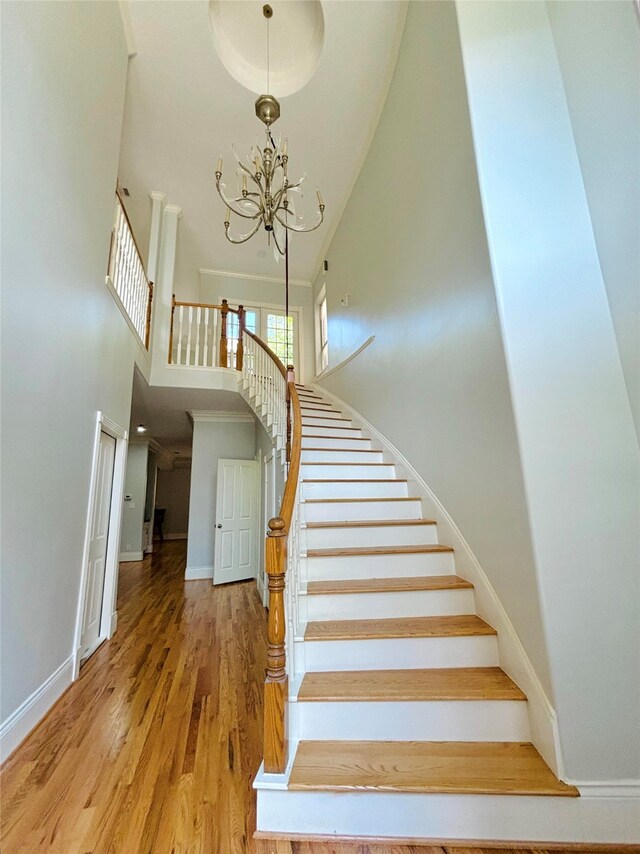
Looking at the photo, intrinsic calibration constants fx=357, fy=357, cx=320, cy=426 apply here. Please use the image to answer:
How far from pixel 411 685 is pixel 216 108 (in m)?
5.69

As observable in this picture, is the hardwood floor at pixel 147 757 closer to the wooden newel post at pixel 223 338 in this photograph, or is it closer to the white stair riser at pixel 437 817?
the white stair riser at pixel 437 817

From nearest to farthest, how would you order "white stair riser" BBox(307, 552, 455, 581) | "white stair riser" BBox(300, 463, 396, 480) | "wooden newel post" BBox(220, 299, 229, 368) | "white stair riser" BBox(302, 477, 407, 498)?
"white stair riser" BBox(307, 552, 455, 581)
"white stair riser" BBox(302, 477, 407, 498)
"white stair riser" BBox(300, 463, 396, 480)
"wooden newel post" BBox(220, 299, 229, 368)

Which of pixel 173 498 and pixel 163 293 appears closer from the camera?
pixel 163 293

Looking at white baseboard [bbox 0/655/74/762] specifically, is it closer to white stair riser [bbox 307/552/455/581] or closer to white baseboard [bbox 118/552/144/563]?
white stair riser [bbox 307/552/455/581]

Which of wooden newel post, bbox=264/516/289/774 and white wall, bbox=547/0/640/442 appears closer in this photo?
wooden newel post, bbox=264/516/289/774

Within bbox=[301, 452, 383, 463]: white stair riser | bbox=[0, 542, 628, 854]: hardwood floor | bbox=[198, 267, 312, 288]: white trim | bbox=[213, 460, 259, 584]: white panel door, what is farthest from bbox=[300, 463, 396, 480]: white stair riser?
bbox=[198, 267, 312, 288]: white trim

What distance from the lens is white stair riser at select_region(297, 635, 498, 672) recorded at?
188 centimetres

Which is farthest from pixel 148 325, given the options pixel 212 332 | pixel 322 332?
pixel 322 332

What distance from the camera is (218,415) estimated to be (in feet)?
19.6

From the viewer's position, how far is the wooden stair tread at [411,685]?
163 cm

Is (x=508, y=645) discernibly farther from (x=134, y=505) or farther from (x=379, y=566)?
(x=134, y=505)

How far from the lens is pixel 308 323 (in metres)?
7.44

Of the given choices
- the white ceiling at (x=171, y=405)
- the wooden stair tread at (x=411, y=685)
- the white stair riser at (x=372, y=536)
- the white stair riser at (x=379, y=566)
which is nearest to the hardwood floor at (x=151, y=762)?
the wooden stair tread at (x=411, y=685)

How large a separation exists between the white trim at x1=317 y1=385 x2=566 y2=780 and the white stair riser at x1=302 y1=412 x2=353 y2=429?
1667 millimetres
